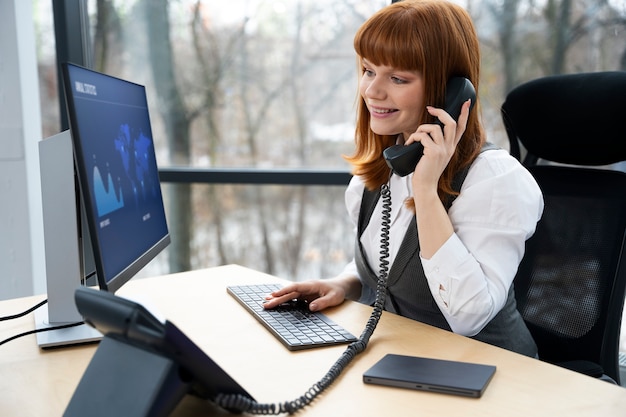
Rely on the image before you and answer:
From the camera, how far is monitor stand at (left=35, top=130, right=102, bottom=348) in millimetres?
1141

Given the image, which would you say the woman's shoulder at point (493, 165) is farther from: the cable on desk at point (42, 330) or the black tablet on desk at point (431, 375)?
the cable on desk at point (42, 330)

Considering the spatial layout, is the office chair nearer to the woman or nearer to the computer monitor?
the woman

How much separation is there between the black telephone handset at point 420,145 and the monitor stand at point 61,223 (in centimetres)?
64

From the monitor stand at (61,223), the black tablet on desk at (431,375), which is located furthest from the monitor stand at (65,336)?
the black tablet on desk at (431,375)

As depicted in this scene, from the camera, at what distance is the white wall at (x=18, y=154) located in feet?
8.48

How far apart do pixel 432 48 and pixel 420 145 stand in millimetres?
216

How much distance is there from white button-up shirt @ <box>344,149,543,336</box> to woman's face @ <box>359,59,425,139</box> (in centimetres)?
19

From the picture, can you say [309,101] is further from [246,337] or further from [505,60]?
[246,337]

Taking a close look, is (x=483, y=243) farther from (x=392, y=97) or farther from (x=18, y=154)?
(x=18, y=154)

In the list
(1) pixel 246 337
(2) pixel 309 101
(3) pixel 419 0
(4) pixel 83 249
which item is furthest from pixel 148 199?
(2) pixel 309 101

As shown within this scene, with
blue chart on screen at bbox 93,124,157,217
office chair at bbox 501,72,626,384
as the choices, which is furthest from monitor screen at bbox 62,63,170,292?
office chair at bbox 501,72,626,384

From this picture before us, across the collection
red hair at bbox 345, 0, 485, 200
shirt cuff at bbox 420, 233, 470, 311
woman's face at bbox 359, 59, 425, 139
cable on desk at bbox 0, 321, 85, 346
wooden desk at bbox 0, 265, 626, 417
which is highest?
red hair at bbox 345, 0, 485, 200

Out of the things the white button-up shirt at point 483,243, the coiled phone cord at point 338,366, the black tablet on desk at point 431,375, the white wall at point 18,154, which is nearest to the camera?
the coiled phone cord at point 338,366

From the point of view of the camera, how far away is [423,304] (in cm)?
136
